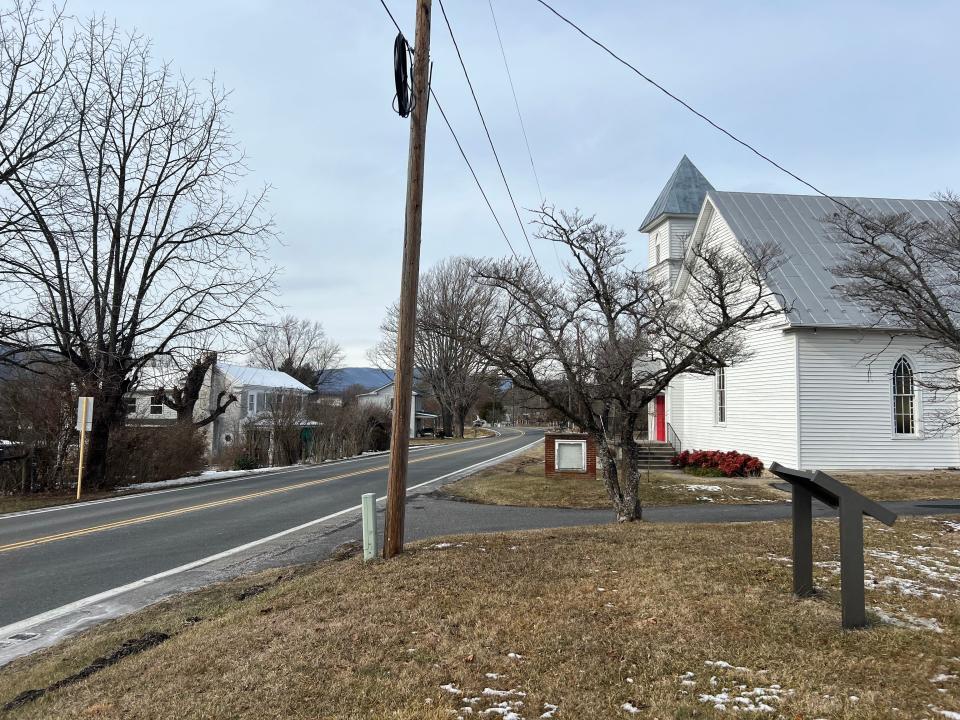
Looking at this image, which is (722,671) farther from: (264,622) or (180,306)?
(180,306)

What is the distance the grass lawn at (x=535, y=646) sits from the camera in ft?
13.3

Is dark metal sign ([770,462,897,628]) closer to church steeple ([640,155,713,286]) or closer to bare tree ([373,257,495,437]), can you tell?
church steeple ([640,155,713,286])

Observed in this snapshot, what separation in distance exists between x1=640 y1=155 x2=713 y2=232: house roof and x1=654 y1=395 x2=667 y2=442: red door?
7282mm

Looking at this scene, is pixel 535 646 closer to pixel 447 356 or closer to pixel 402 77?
pixel 402 77

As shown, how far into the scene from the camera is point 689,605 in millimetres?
5652

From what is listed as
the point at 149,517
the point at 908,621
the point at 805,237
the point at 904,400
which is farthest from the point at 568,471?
the point at 908,621

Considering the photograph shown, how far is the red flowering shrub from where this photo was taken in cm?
1972

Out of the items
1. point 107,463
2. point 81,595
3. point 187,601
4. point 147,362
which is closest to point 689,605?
point 187,601

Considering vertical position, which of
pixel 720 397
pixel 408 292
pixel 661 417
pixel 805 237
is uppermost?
pixel 805 237

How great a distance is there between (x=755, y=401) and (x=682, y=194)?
10.3 metres

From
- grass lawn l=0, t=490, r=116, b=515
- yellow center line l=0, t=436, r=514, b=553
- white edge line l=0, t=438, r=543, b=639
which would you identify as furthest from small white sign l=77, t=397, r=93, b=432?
white edge line l=0, t=438, r=543, b=639

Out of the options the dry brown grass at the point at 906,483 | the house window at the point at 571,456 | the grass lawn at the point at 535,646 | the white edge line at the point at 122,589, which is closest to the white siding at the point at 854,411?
the dry brown grass at the point at 906,483

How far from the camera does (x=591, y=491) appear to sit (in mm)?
17219

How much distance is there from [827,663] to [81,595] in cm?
759
